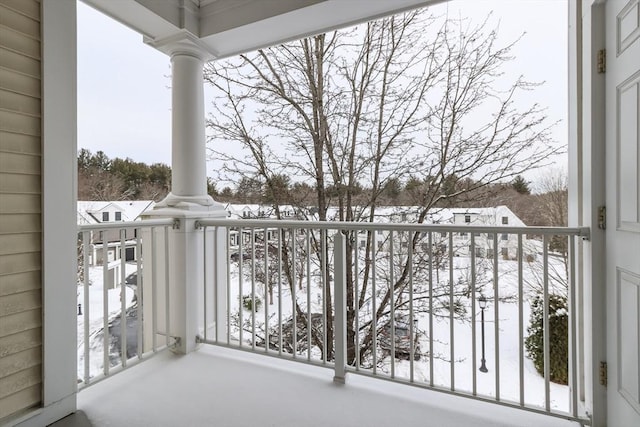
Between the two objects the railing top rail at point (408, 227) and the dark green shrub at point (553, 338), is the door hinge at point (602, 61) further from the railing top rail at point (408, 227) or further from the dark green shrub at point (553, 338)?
the dark green shrub at point (553, 338)

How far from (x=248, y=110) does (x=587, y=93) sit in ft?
10.5

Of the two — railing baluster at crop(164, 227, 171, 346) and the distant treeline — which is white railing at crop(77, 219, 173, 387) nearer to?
railing baluster at crop(164, 227, 171, 346)

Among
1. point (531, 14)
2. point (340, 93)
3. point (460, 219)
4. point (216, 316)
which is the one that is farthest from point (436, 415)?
point (531, 14)

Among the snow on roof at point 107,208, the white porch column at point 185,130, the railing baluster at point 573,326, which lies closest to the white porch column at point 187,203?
the white porch column at point 185,130

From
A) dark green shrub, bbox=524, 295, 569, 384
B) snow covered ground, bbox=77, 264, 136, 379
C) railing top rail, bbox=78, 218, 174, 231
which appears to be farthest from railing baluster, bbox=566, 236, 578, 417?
snow covered ground, bbox=77, 264, 136, 379

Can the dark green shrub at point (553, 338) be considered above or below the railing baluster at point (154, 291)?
below

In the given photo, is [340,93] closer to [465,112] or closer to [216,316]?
[465,112]

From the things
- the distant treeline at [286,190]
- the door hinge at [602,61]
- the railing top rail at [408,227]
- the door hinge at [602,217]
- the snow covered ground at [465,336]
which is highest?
the door hinge at [602,61]

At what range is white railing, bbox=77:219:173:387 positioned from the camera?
1.93 meters

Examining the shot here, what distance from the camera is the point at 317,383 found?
1.86 m

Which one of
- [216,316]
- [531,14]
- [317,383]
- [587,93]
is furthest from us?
[531,14]

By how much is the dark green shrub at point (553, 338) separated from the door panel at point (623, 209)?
146 cm

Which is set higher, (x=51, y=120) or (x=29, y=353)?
(x=51, y=120)

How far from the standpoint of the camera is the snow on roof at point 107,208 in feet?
7.44
